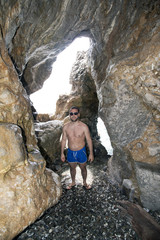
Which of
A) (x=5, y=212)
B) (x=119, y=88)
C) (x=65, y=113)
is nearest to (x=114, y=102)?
(x=119, y=88)

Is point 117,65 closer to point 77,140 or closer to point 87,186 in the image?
point 77,140

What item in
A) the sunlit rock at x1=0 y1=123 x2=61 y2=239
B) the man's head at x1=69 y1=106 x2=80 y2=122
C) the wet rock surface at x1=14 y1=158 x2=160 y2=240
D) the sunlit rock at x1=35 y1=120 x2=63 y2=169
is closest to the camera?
the sunlit rock at x1=0 y1=123 x2=61 y2=239

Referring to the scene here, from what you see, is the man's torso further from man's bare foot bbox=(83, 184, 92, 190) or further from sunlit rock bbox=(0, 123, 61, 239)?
sunlit rock bbox=(0, 123, 61, 239)

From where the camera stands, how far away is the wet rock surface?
3.21m

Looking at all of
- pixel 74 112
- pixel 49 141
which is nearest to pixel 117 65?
pixel 74 112

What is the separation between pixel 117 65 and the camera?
4.23m

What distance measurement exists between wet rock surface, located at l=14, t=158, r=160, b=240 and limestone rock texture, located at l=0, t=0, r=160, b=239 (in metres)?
0.95

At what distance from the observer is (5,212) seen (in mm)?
2518

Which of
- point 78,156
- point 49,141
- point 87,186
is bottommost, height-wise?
point 87,186

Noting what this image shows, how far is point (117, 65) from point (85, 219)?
4367 millimetres

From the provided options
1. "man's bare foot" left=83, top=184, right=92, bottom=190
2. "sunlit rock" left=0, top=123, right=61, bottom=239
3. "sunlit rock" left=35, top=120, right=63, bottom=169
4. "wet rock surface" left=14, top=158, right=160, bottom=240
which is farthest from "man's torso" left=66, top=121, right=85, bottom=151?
"sunlit rock" left=35, top=120, right=63, bottom=169

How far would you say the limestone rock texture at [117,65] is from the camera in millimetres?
3283

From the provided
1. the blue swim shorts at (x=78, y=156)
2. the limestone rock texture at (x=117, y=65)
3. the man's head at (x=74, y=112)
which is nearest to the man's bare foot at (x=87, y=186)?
the blue swim shorts at (x=78, y=156)

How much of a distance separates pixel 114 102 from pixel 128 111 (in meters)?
0.56
